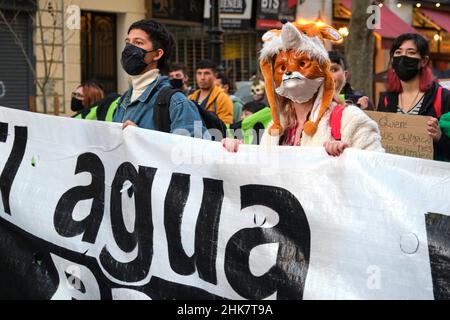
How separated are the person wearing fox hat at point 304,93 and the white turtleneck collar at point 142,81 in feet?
2.98

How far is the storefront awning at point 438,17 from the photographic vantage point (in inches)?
885

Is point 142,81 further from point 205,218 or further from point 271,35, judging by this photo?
point 205,218

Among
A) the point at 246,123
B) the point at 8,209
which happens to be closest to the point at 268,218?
the point at 8,209

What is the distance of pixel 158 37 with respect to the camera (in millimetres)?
4273

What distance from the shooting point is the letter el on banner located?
376cm

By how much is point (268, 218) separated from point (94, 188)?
3.81 feet

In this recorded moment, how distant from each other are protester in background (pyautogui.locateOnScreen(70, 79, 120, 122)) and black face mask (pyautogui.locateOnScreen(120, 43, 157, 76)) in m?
1.43

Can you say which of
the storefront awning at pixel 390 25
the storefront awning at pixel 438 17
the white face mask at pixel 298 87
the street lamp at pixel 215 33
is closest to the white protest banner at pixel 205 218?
the white face mask at pixel 298 87

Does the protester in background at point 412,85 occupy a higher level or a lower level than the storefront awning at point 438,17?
lower

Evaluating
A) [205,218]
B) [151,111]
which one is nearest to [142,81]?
[151,111]

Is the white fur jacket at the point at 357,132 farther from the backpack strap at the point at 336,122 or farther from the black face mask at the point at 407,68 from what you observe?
the black face mask at the point at 407,68

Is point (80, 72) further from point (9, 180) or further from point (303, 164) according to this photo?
point (303, 164)

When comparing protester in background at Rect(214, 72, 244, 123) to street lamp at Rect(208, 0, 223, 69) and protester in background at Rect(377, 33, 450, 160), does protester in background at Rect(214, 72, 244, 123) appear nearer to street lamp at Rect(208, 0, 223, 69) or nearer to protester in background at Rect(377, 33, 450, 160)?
street lamp at Rect(208, 0, 223, 69)
